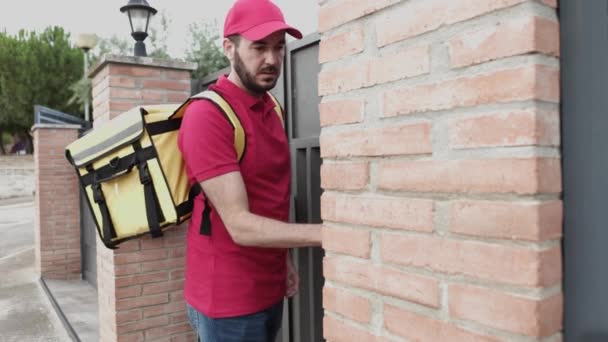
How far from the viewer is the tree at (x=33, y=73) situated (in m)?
31.6

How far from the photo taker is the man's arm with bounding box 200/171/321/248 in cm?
164

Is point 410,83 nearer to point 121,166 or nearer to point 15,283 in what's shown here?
point 121,166

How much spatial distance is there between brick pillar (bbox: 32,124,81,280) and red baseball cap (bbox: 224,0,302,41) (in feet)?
22.5

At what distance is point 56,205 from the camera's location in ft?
25.6

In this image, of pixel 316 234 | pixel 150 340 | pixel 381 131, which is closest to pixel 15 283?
pixel 150 340

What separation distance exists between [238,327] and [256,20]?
3.96ft

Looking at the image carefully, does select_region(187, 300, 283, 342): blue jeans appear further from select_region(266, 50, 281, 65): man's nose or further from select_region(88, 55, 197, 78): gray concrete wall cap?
select_region(88, 55, 197, 78): gray concrete wall cap

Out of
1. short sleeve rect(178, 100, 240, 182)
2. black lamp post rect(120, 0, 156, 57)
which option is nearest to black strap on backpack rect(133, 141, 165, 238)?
short sleeve rect(178, 100, 240, 182)

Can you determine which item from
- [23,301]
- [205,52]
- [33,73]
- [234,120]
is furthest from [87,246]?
[33,73]

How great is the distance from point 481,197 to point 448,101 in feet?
0.68

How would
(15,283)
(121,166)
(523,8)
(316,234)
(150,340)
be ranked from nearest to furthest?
1. (523,8)
2. (316,234)
3. (121,166)
4. (150,340)
5. (15,283)

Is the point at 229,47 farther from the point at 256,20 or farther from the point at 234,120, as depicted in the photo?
the point at 234,120

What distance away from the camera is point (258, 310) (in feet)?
6.44

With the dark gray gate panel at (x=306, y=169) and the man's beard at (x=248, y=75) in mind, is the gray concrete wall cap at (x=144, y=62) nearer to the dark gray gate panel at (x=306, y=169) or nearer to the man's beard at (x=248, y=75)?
the dark gray gate panel at (x=306, y=169)
